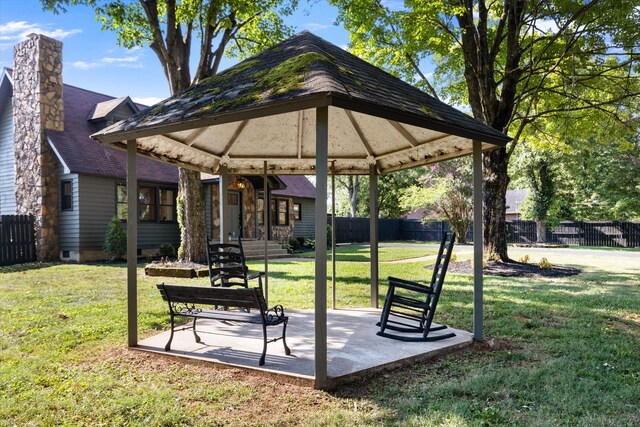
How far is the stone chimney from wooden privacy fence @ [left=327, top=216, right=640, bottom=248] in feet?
52.1

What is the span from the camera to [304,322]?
6199 millimetres

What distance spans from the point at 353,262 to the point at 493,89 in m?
7.18

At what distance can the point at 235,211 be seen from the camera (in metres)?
19.5

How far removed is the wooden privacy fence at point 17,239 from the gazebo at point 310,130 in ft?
36.7

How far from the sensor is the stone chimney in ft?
50.3

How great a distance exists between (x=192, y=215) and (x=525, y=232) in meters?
23.8

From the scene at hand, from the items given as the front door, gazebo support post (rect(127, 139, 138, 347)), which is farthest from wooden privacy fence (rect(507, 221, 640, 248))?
gazebo support post (rect(127, 139, 138, 347))

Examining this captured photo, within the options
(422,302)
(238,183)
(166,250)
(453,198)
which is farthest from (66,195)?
(453,198)

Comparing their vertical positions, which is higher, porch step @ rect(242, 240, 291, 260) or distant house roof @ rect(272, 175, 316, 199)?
distant house roof @ rect(272, 175, 316, 199)

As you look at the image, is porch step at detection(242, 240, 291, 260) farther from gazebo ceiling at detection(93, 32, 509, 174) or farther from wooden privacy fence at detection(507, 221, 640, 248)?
wooden privacy fence at detection(507, 221, 640, 248)

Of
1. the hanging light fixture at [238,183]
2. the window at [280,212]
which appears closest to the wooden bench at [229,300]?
the hanging light fixture at [238,183]

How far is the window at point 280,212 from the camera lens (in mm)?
22188

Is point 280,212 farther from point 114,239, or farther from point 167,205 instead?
point 114,239

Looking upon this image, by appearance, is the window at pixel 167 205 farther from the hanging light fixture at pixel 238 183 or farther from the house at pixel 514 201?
the house at pixel 514 201
